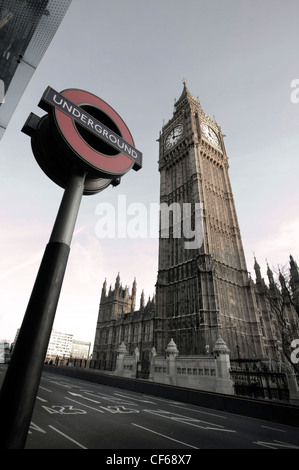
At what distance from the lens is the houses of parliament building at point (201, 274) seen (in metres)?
37.7

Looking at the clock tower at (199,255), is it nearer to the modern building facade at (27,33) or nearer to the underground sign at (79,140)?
the underground sign at (79,140)

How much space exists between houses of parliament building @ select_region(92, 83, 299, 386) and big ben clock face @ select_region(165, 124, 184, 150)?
35 cm

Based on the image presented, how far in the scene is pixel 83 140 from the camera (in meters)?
4.19

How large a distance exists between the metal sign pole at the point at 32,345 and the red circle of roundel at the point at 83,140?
128 centimetres

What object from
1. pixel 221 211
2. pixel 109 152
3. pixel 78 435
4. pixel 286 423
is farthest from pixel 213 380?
pixel 221 211

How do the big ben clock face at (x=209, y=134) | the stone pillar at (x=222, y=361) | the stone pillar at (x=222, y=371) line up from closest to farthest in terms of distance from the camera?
the stone pillar at (x=222, y=371), the stone pillar at (x=222, y=361), the big ben clock face at (x=209, y=134)

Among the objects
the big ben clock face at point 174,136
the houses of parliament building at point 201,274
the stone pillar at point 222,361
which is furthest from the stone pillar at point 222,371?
the big ben clock face at point 174,136

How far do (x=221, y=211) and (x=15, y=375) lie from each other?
2067 inches

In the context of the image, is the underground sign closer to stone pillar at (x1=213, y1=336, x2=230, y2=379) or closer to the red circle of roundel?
the red circle of roundel

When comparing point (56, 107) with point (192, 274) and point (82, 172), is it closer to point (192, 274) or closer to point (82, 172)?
point (82, 172)

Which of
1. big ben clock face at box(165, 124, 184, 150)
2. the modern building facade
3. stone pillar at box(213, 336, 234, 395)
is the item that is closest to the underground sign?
the modern building facade

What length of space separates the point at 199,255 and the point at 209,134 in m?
37.5

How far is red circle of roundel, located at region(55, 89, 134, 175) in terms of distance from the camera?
159 inches

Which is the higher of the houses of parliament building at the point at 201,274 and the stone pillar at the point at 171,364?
the houses of parliament building at the point at 201,274
